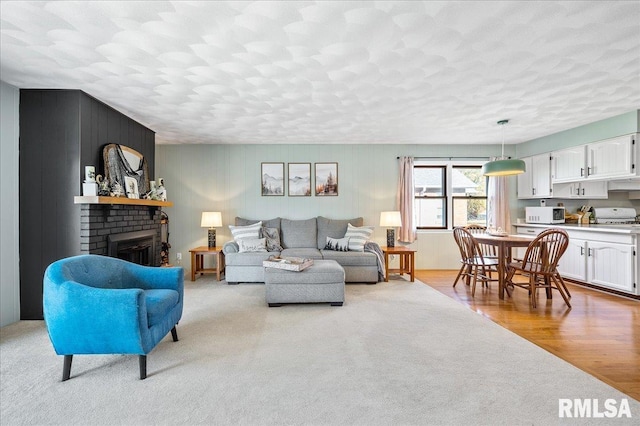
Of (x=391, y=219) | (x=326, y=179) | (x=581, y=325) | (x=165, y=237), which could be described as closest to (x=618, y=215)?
(x=581, y=325)

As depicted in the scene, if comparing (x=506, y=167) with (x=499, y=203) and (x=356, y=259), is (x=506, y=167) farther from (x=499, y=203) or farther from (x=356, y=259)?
(x=356, y=259)

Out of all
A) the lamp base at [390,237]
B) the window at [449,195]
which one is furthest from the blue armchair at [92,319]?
the window at [449,195]

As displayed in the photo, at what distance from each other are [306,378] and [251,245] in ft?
10.3

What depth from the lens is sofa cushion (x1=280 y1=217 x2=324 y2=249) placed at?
219 inches

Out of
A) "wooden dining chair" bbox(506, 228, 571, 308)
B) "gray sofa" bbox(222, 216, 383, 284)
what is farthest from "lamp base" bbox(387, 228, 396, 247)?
"wooden dining chair" bbox(506, 228, 571, 308)

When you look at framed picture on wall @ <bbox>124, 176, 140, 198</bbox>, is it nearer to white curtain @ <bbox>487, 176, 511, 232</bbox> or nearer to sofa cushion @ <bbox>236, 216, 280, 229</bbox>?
sofa cushion @ <bbox>236, 216, 280, 229</bbox>

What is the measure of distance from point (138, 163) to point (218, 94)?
5.95 ft

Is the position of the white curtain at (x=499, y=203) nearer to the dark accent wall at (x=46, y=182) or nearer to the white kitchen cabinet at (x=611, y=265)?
the white kitchen cabinet at (x=611, y=265)

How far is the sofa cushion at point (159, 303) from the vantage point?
221 centimetres

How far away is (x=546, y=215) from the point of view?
5.20 meters

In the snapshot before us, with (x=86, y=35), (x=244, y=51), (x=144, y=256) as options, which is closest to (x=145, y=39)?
(x=86, y=35)

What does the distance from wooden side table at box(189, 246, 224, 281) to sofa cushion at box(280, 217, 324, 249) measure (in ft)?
3.74

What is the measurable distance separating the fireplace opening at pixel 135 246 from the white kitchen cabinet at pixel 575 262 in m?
6.47

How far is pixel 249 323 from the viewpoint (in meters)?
3.12
